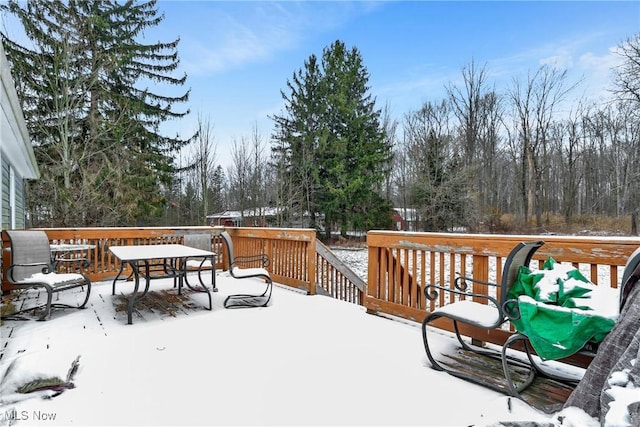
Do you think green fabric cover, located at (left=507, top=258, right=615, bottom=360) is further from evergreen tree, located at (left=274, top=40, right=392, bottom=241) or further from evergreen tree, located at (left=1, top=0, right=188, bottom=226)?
evergreen tree, located at (left=274, top=40, right=392, bottom=241)

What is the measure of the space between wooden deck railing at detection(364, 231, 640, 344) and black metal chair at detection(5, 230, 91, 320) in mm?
3352

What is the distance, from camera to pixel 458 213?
17.2m

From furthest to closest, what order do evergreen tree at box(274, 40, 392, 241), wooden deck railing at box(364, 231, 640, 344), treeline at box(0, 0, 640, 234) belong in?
evergreen tree at box(274, 40, 392, 241) < treeline at box(0, 0, 640, 234) < wooden deck railing at box(364, 231, 640, 344)

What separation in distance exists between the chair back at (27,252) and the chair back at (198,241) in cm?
218

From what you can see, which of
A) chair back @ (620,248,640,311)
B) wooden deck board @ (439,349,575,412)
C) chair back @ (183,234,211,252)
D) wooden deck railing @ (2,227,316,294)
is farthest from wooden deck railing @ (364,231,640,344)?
chair back @ (183,234,211,252)

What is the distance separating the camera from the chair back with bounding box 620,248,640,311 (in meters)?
1.69

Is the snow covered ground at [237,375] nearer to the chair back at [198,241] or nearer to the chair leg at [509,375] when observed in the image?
the chair leg at [509,375]

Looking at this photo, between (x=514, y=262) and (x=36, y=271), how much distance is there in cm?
506

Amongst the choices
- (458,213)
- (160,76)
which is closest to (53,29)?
(160,76)

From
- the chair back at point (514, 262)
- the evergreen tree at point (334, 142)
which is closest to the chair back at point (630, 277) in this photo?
the chair back at point (514, 262)

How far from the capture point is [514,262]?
7.16 ft

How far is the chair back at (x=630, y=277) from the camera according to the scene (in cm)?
169

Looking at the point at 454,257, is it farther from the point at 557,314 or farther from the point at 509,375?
the point at 557,314

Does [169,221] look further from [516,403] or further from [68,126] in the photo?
[516,403]
